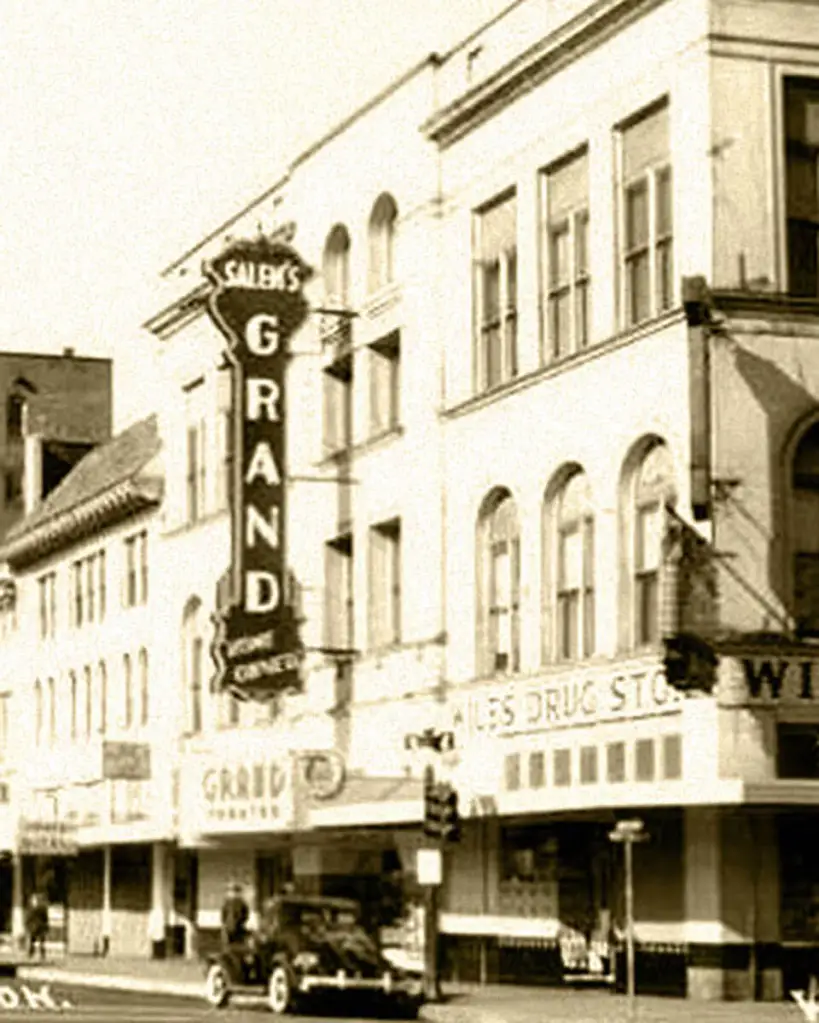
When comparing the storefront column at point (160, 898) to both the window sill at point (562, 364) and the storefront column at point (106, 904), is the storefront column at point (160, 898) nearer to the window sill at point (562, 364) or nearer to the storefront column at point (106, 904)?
the storefront column at point (106, 904)

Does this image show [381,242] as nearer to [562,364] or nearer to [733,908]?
[562,364]

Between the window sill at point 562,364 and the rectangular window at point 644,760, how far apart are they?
234 inches

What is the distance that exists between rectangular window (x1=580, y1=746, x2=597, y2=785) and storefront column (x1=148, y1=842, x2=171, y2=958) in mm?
23331

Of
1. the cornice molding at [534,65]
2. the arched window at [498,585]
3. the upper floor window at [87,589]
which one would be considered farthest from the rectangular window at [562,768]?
the upper floor window at [87,589]

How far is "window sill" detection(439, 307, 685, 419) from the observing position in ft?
125

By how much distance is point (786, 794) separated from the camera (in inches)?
1380

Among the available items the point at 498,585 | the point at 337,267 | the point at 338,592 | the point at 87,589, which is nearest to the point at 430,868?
the point at 498,585

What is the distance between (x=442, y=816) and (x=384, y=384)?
39.7 feet

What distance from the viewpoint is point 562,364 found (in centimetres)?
4119

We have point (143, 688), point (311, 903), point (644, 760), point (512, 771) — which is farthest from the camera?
point (143, 688)

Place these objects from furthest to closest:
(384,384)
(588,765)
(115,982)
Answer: (115,982), (384,384), (588,765)

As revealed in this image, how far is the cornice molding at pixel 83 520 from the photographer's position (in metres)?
62.3

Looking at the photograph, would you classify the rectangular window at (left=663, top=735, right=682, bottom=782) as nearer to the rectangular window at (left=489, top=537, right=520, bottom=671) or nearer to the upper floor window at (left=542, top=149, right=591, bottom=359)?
the rectangular window at (left=489, top=537, right=520, bottom=671)

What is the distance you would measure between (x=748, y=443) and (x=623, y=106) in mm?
6200
